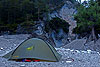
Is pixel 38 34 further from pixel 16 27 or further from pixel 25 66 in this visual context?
pixel 25 66

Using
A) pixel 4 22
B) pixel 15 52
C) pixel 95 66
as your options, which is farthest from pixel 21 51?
pixel 4 22

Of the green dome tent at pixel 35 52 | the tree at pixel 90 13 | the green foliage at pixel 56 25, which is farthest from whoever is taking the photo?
the green foliage at pixel 56 25

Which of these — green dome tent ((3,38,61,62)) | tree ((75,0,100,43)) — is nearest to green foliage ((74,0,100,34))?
tree ((75,0,100,43))

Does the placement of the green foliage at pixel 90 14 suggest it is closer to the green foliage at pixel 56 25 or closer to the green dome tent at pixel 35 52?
the green dome tent at pixel 35 52

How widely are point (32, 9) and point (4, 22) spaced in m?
7.58

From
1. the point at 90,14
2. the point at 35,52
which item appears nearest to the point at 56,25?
the point at 90,14

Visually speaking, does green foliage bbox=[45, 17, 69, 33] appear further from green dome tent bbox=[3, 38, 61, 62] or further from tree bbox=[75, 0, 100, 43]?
green dome tent bbox=[3, 38, 61, 62]

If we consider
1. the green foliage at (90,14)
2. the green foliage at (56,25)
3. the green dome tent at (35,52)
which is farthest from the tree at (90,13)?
the green foliage at (56,25)

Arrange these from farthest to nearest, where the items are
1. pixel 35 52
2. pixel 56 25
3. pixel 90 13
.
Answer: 1. pixel 56 25
2. pixel 90 13
3. pixel 35 52

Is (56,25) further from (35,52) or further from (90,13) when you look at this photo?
(35,52)

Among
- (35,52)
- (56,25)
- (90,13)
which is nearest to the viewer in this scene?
(35,52)

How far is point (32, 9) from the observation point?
140 ft

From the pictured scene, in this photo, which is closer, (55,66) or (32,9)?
(55,66)

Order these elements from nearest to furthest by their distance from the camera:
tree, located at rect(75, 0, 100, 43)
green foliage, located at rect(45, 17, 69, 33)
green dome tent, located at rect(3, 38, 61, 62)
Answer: green dome tent, located at rect(3, 38, 61, 62) < tree, located at rect(75, 0, 100, 43) < green foliage, located at rect(45, 17, 69, 33)
